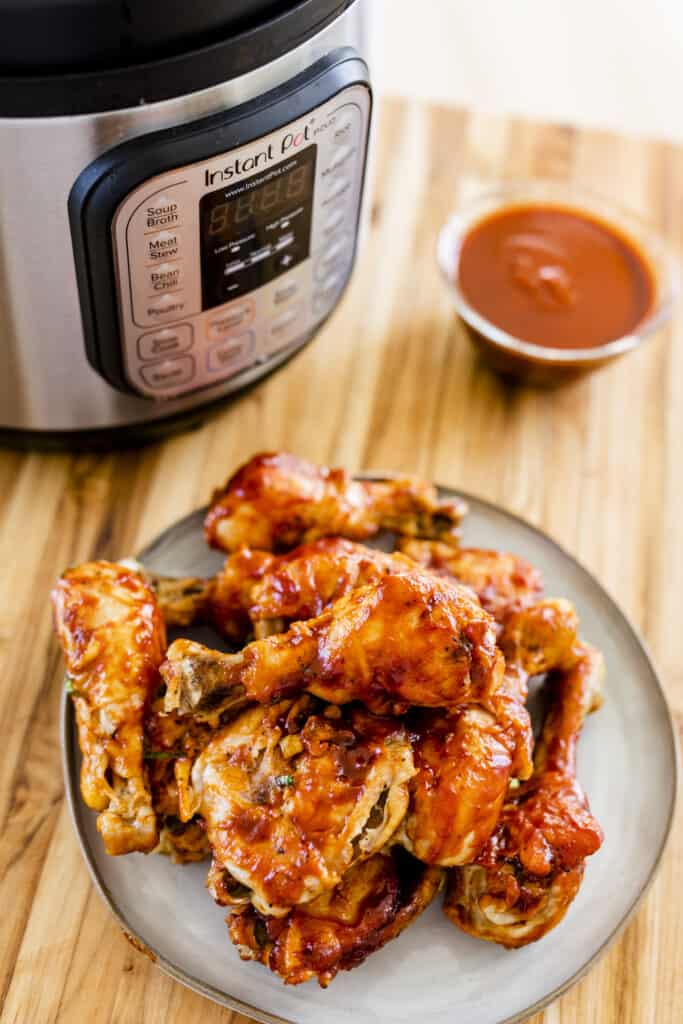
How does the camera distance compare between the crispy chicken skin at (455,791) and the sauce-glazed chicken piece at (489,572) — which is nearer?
Answer: the crispy chicken skin at (455,791)

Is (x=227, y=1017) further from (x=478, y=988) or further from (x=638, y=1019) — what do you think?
(x=638, y=1019)

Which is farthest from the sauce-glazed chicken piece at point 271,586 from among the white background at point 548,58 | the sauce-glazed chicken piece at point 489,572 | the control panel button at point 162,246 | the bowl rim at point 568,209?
the white background at point 548,58

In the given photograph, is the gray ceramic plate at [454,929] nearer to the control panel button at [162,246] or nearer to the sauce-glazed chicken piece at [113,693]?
the sauce-glazed chicken piece at [113,693]

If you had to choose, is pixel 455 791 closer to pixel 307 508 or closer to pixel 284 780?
pixel 284 780

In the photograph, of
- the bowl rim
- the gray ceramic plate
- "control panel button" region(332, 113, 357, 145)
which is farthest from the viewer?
the bowl rim

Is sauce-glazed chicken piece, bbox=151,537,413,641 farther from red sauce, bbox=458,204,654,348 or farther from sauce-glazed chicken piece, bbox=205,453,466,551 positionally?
red sauce, bbox=458,204,654,348

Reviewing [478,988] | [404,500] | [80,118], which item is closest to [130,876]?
[478,988]

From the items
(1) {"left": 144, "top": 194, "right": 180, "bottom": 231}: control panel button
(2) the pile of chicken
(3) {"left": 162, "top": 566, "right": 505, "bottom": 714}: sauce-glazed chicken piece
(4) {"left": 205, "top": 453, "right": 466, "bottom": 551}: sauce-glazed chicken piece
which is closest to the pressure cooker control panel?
(1) {"left": 144, "top": 194, "right": 180, "bottom": 231}: control panel button
